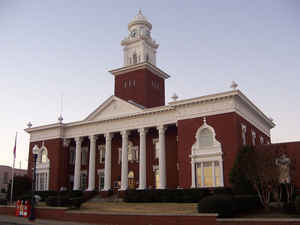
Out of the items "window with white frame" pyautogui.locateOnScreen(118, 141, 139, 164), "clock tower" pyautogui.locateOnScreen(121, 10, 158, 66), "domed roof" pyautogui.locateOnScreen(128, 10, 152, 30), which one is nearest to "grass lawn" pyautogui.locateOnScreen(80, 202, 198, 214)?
"window with white frame" pyautogui.locateOnScreen(118, 141, 139, 164)

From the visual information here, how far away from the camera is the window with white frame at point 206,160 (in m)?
35.3

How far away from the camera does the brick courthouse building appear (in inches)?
1415

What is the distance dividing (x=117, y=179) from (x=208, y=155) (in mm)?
15216

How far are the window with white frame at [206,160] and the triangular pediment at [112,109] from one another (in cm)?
1025

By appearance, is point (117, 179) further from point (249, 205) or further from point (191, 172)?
point (249, 205)

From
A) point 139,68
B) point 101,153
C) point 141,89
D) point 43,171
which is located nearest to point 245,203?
point 141,89

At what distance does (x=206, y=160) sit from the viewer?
118 feet

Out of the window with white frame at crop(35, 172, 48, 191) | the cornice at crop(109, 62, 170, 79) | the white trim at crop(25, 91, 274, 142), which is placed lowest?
the window with white frame at crop(35, 172, 48, 191)

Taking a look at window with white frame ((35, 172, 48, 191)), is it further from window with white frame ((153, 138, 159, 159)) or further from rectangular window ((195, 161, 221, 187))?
rectangular window ((195, 161, 221, 187))

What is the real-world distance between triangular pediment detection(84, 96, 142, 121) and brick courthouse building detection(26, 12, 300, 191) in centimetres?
13

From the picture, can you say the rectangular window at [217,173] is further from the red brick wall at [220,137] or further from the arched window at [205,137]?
the arched window at [205,137]

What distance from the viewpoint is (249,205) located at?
82.3 ft

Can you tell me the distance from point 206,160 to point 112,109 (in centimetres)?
1551

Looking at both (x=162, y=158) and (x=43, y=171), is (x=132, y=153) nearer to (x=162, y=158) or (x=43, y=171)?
(x=162, y=158)
